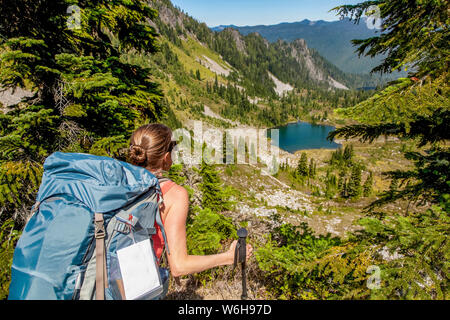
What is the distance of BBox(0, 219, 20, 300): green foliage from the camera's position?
2955 mm

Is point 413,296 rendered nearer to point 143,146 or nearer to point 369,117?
point 369,117

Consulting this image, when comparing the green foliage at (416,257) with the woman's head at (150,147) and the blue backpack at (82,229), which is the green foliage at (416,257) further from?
the woman's head at (150,147)

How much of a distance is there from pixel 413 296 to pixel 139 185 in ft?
7.55

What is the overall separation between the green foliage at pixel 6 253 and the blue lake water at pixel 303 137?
413ft

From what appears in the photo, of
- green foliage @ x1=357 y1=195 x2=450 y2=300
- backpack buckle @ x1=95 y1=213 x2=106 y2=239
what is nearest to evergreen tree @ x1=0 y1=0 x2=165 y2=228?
backpack buckle @ x1=95 y1=213 x2=106 y2=239

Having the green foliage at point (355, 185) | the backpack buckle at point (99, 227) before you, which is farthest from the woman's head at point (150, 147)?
the green foliage at point (355, 185)

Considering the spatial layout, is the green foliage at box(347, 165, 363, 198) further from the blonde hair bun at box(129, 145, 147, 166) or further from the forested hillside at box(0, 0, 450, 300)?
the blonde hair bun at box(129, 145, 147, 166)

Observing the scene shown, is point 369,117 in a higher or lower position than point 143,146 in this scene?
higher

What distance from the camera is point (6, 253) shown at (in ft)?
10.6

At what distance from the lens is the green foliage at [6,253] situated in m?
2.96

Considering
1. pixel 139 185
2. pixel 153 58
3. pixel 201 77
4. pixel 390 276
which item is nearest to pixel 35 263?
pixel 139 185

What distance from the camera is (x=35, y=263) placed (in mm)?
1250

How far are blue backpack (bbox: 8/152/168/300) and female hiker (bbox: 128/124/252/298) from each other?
6.7 inches

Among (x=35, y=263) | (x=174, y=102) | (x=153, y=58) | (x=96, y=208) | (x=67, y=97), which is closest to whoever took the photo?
(x=35, y=263)
